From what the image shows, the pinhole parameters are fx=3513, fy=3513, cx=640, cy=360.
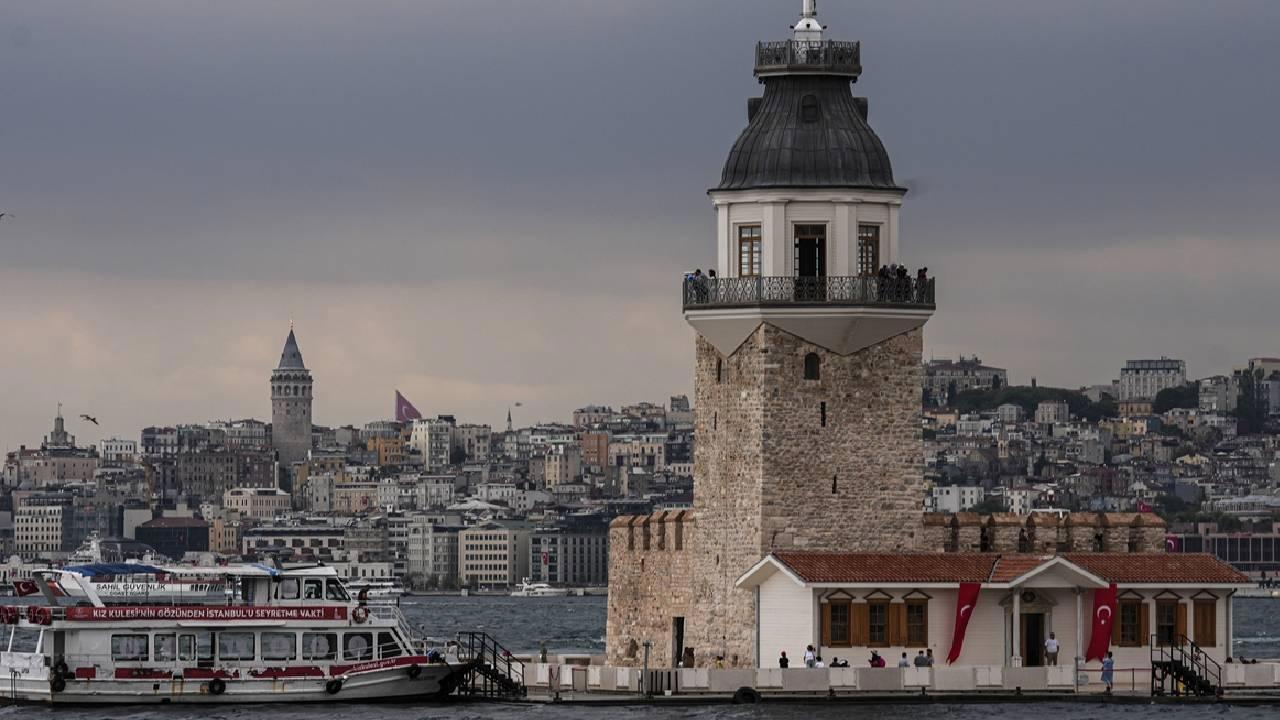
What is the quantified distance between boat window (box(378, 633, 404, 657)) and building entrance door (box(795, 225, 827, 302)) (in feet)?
27.8

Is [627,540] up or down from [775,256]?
down

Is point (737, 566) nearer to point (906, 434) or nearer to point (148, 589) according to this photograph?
point (906, 434)

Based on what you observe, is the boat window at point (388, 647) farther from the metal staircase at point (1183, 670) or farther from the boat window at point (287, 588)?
the metal staircase at point (1183, 670)

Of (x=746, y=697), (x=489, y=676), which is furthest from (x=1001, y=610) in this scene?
(x=489, y=676)

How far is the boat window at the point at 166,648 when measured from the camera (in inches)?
2172

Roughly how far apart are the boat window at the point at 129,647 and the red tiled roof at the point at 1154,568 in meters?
14.5

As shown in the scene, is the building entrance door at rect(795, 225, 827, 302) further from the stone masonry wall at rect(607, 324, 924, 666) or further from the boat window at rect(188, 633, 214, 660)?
the boat window at rect(188, 633, 214, 660)

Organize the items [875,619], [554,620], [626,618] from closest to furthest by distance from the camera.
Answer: [875,619] < [626,618] < [554,620]

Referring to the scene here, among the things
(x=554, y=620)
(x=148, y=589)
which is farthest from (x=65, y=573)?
(x=554, y=620)

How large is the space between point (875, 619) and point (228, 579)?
10.6m

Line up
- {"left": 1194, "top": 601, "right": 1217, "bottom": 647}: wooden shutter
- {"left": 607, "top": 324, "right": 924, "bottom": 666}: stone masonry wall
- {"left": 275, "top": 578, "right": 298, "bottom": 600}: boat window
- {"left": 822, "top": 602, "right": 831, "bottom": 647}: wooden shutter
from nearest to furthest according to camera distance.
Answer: {"left": 822, "top": 602, "right": 831, "bottom": 647}: wooden shutter < {"left": 1194, "top": 601, "right": 1217, "bottom": 647}: wooden shutter < {"left": 607, "top": 324, "right": 924, "bottom": 666}: stone masonry wall < {"left": 275, "top": 578, "right": 298, "bottom": 600}: boat window

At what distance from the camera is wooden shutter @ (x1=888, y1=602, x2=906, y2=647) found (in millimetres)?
53156

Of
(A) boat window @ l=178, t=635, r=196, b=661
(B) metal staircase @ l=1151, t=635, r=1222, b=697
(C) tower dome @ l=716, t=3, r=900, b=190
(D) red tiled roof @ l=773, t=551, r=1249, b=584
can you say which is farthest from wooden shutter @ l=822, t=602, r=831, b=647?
(A) boat window @ l=178, t=635, r=196, b=661

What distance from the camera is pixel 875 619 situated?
Result: 53156mm
